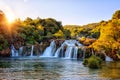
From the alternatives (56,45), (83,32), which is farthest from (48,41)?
(83,32)

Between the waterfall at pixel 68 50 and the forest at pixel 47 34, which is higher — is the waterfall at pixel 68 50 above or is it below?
below

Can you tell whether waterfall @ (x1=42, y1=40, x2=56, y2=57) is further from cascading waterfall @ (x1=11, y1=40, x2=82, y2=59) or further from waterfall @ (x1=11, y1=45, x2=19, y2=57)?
waterfall @ (x1=11, y1=45, x2=19, y2=57)

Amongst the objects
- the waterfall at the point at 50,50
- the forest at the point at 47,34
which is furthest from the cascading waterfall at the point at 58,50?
the forest at the point at 47,34

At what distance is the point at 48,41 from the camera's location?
101m

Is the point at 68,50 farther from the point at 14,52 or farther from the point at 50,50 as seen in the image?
the point at 14,52

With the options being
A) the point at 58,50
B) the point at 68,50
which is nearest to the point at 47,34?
the point at 58,50

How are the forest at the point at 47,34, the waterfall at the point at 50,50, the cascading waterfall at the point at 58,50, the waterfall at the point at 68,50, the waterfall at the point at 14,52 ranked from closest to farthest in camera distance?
the forest at the point at 47,34 → the waterfall at the point at 68,50 → the cascading waterfall at the point at 58,50 → the waterfall at the point at 14,52 → the waterfall at the point at 50,50

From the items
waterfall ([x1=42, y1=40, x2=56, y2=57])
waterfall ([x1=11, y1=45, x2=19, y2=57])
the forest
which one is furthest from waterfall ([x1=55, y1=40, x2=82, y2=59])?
waterfall ([x1=11, y1=45, x2=19, y2=57])

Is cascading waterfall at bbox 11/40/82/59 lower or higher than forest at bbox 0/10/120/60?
lower

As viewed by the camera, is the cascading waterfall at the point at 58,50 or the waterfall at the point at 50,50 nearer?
the cascading waterfall at the point at 58,50

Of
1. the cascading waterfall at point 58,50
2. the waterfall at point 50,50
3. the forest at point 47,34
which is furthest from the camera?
the waterfall at point 50,50

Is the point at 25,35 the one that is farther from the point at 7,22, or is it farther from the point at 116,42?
the point at 116,42

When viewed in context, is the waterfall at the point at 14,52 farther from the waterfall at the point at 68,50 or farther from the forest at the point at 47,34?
the waterfall at the point at 68,50

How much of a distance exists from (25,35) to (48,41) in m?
7.20
